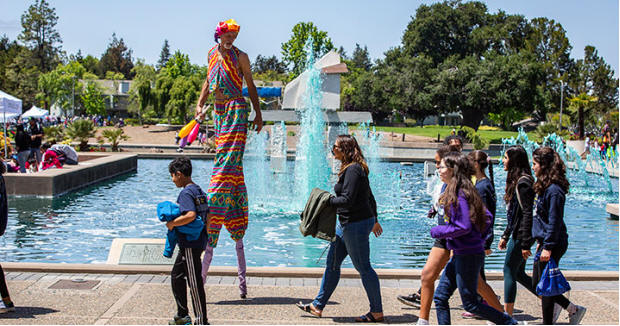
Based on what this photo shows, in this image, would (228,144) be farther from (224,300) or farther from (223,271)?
(223,271)

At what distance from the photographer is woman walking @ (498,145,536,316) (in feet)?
16.8

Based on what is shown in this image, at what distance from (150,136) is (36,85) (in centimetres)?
4914

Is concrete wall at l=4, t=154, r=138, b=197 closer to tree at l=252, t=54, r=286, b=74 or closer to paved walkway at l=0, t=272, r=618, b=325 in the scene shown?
paved walkway at l=0, t=272, r=618, b=325

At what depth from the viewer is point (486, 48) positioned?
56.7 meters

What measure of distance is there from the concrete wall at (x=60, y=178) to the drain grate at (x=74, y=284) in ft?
29.9

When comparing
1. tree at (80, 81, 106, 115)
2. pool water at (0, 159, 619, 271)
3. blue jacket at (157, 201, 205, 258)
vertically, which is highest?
tree at (80, 81, 106, 115)

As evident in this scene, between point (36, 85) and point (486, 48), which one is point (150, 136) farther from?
point (36, 85)

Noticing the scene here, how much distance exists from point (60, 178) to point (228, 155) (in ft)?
35.5

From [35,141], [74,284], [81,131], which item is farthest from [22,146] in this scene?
[74,284]

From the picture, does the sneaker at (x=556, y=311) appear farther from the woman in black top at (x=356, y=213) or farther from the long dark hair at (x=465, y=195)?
the woman in black top at (x=356, y=213)

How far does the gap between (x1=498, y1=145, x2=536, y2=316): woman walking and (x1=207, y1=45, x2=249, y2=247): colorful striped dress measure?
2449 millimetres

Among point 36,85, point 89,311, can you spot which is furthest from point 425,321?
point 36,85

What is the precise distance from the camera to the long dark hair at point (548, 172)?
4.96 m

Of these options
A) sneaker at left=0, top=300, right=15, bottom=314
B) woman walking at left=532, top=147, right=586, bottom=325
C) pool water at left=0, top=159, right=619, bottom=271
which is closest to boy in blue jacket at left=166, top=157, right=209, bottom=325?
sneaker at left=0, top=300, right=15, bottom=314
